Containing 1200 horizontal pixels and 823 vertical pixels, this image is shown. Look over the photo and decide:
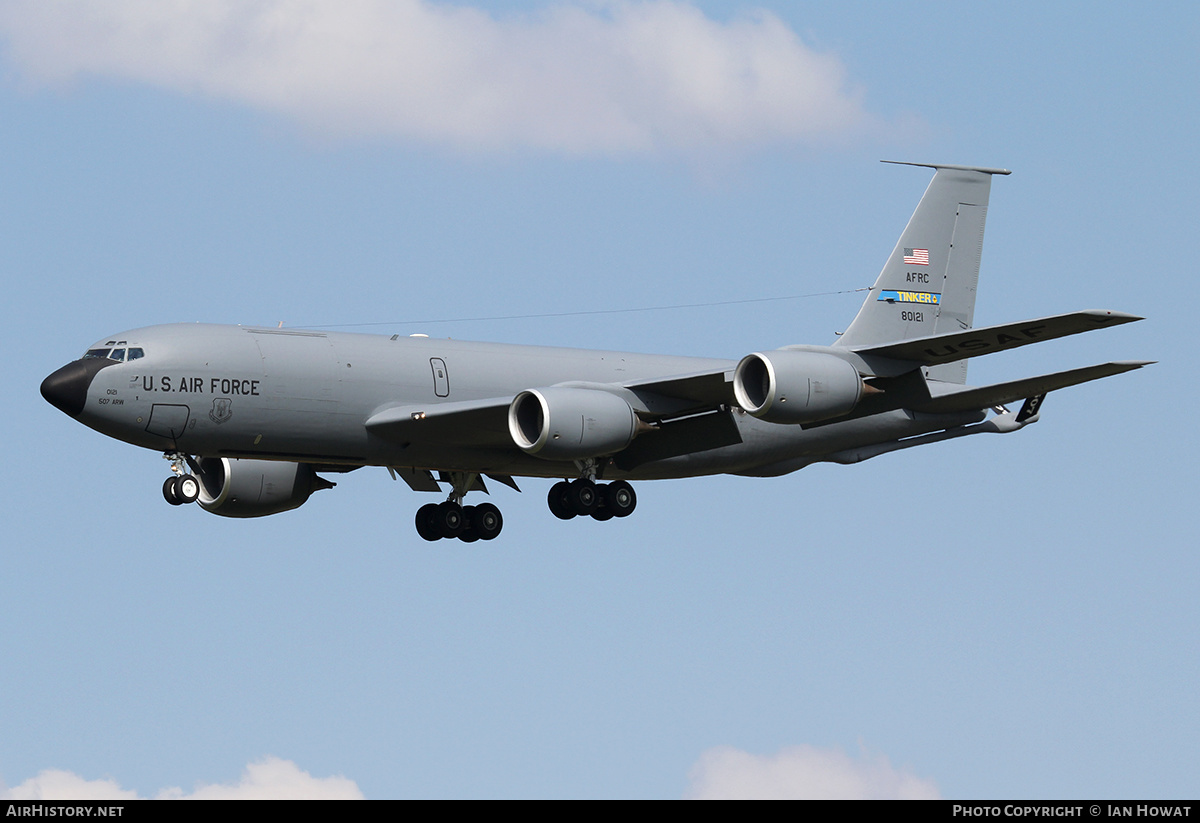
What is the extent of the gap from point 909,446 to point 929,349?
719 cm

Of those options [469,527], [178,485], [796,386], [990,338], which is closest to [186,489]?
[178,485]

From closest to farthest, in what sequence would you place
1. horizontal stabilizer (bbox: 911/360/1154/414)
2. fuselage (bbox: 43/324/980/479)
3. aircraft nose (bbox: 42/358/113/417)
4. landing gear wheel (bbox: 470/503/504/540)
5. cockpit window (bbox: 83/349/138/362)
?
aircraft nose (bbox: 42/358/113/417) → fuselage (bbox: 43/324/980/479) → cockpit window (bbox: 83/349/138/362) → horizontal stabilizer (bbox: 911/360/1154/414) → landing gear wheel (bbox: 470/503/504/540)

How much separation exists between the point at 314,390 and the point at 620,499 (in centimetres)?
736

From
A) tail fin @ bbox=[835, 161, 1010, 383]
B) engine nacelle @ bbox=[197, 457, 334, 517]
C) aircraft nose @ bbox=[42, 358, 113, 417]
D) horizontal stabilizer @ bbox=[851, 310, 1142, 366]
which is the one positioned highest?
tail fin @ bbox=[835, 161, 1010, 383]

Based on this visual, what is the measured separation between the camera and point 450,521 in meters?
43.5

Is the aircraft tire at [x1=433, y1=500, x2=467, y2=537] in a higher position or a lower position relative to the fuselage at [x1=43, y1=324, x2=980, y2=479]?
lower

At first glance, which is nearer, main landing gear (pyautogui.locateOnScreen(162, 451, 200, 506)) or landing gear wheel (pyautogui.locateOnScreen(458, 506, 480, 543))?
main landing gear (pyautogui.locateOnScreen(162, 451, 200, 506))

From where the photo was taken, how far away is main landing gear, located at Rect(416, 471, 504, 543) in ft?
143

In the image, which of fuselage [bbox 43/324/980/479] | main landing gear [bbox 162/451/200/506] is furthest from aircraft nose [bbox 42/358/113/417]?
main landing gear [bbox 162/451/200/506]

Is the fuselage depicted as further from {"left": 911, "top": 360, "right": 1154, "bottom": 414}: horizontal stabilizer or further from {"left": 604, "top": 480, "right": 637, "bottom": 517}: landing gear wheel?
{"left": 911, "top": 360, "right": 1154, "bottom": 414}: horizontal stabilizer

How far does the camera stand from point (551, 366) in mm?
41312

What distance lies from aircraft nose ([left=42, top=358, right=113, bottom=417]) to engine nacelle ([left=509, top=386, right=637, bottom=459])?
8612 mm
